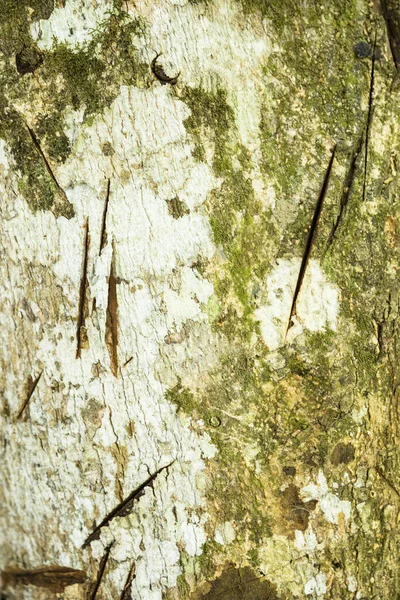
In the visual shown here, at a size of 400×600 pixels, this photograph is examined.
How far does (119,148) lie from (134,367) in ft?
1.59

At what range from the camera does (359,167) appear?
1.27 metres

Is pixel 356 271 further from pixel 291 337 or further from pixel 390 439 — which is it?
pixel 390 439

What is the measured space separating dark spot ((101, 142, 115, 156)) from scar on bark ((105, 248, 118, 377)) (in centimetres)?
22

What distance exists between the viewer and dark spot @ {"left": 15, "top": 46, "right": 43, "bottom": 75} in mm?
1277

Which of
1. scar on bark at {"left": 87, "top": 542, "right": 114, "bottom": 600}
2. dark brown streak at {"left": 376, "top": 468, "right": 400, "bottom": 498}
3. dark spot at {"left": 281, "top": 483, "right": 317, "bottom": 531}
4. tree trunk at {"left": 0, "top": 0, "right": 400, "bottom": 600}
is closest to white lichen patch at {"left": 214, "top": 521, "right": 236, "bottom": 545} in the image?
tree trunk at {"left": 0, "top": 0, "right": 400, "bottom": 600}

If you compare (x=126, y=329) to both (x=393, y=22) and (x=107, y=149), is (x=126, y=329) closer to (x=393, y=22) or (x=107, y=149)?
(x=107, y=149)

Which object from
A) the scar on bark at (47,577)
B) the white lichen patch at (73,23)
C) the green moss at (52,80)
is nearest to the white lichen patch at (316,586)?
the scar on bark at (47,577)

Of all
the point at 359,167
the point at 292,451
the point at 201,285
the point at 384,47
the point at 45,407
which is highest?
the point at 384,47

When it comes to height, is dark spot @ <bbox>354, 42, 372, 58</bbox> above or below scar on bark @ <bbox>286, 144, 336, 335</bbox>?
above

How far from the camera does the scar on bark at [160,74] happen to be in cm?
125

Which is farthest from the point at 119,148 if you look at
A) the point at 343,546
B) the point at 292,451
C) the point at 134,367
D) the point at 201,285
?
the point at 343,546

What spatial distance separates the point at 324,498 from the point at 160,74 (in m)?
1.00

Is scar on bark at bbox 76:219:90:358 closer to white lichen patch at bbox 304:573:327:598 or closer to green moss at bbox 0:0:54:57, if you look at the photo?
green moss at bbox 0:0:54:57

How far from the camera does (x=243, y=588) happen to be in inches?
50.2
